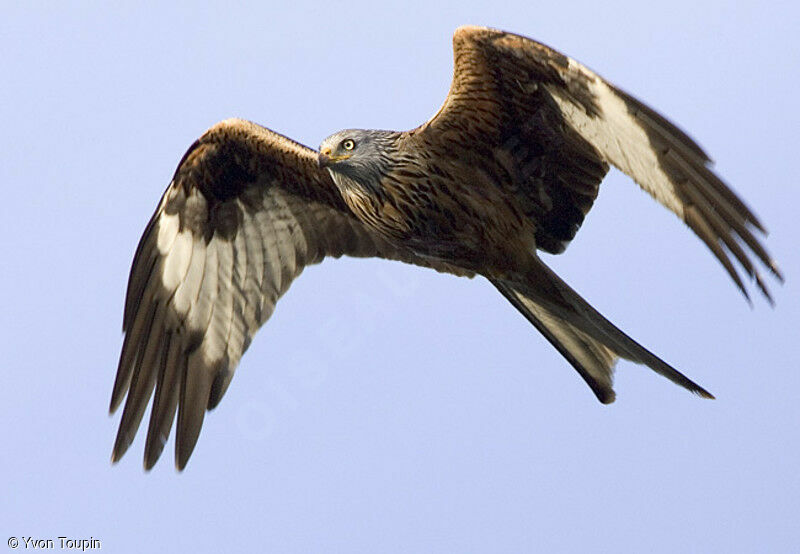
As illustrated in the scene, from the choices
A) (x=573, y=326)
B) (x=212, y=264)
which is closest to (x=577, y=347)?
(x=573, y=326)

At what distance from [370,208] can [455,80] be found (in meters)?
1.08

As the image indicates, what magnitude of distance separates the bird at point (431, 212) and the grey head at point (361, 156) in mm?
12

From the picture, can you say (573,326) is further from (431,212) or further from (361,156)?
(361,156)

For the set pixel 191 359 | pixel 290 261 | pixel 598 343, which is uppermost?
pixel 290 261

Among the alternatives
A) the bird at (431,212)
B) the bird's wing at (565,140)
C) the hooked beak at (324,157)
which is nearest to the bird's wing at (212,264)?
the bird at (431,212)

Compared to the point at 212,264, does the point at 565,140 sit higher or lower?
lower

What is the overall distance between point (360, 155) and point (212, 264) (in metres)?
2.03

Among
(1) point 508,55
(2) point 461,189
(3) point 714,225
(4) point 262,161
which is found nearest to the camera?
(3) point 714,225

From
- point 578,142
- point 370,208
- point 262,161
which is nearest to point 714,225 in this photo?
point 578,142

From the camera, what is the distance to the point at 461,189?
332 inches

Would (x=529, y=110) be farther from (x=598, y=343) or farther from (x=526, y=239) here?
(x=598, y=343)

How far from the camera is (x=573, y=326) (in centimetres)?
878

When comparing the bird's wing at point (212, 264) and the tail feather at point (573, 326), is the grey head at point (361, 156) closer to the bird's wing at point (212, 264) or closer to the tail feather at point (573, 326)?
the bird's wing at point (212, 264)

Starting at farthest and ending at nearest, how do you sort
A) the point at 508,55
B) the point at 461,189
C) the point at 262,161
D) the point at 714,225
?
the point at 262,161 < the point at 461,189 < the point at 508,55 < the point at 714,225
